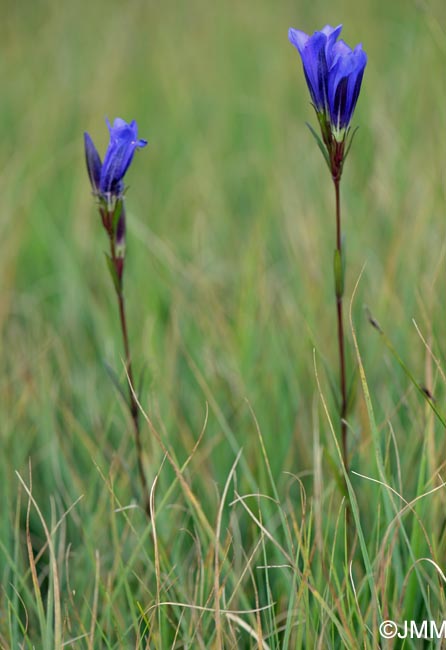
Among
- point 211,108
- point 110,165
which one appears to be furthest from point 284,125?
point 110,165

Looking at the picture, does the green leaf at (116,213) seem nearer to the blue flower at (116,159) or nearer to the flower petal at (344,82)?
the blue flower at (116,159)

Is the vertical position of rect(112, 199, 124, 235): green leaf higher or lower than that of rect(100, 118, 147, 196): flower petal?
lower

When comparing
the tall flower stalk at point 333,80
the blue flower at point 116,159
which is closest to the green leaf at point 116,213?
the blue flower at point 116,159

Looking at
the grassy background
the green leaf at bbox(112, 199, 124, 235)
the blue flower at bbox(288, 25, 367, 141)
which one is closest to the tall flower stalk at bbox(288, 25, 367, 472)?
the blue flower at bbox(288, 25, 367, 141)

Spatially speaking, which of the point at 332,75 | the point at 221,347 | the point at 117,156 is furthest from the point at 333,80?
the point at 221,347

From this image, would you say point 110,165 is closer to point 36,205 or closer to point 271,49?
point 36,205

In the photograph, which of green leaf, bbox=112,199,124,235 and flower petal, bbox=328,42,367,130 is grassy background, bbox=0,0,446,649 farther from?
green leaf, bbox=112,199,124,235
